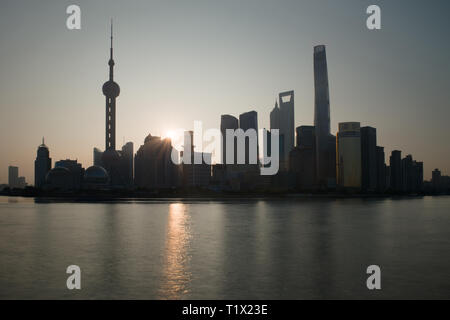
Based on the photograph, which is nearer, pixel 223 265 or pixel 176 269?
pixel 176 269

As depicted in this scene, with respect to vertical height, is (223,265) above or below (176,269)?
below

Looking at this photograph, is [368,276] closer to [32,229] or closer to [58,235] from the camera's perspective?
[58,235]

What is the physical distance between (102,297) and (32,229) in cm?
5090

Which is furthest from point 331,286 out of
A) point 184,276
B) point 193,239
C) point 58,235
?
point 58,235

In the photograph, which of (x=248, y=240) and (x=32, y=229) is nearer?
(x=248, y=240)

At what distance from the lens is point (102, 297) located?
85.8ft

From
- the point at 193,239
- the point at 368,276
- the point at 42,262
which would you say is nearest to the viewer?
the point at 368,276

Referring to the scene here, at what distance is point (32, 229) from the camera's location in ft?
230
